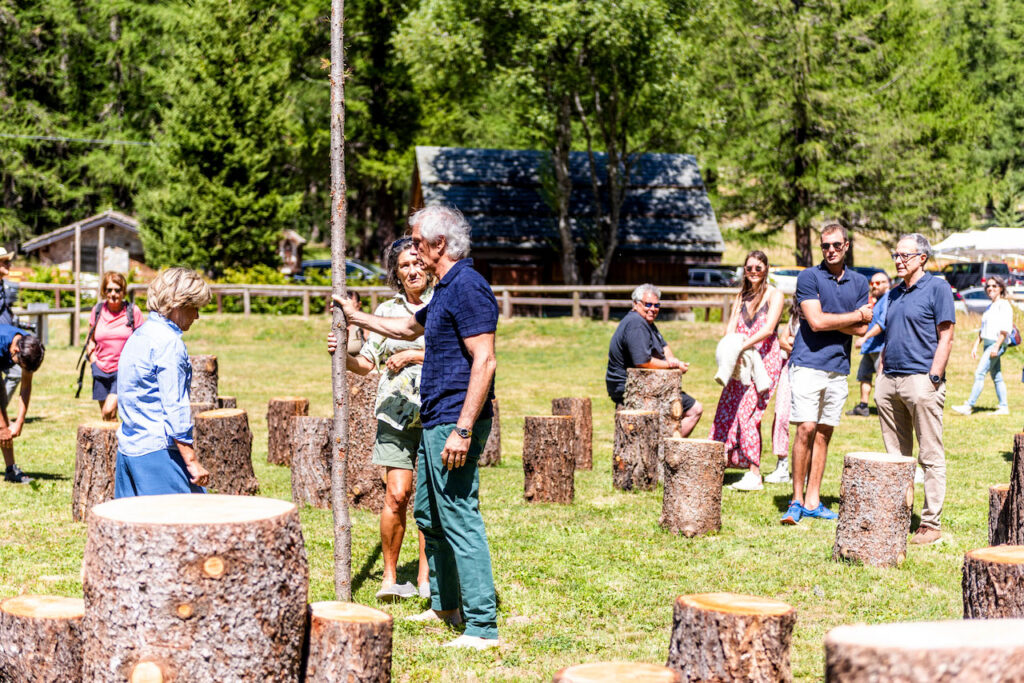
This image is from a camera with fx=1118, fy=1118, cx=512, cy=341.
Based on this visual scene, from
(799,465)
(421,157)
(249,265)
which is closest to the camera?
(799,465)

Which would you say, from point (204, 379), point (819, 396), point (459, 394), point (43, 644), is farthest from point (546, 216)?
point (43, 644)

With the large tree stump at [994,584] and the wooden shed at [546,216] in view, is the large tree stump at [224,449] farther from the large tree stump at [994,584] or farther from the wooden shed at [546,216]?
the wooden shed at [546,216]

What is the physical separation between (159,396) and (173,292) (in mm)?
488

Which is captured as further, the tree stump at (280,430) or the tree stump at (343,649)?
the tree stump at (280,430)

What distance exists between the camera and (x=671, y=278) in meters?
33.0

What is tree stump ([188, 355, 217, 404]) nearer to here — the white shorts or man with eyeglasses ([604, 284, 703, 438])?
man with eyeglasses ([604, 284, 703, 438])

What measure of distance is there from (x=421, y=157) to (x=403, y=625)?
2811 centimetres

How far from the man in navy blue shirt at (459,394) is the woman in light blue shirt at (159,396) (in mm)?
787

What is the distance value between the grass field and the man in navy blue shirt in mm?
363

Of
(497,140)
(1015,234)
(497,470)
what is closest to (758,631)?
(497,470)

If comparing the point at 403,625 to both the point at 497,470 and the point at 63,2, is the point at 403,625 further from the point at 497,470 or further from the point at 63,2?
the point at 63,2

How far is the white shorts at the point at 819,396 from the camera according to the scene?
7926 mm

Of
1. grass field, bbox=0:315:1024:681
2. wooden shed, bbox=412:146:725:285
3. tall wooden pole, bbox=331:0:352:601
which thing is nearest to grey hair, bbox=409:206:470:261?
tall wooden pole, bbox=331:0:352:601

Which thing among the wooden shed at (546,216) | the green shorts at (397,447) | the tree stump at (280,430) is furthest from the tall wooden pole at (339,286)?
the wooden shed at (546,216)
